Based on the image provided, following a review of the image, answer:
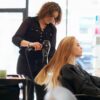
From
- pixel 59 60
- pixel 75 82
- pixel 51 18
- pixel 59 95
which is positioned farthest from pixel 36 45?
pixel 59 95

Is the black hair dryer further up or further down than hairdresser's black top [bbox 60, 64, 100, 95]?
further up

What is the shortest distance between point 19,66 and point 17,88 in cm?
57

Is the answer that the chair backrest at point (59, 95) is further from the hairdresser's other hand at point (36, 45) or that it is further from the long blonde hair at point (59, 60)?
the hairdresser's other hand at point (36, 45)

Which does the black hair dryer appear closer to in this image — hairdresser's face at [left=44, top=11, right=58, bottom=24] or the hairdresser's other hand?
the hairdresser's other hand

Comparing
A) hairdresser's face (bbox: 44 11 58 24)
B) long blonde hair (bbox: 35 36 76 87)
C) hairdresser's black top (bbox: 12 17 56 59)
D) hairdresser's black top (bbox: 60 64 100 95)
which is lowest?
hairdresser's black top (bbox: 60 64 100 95)

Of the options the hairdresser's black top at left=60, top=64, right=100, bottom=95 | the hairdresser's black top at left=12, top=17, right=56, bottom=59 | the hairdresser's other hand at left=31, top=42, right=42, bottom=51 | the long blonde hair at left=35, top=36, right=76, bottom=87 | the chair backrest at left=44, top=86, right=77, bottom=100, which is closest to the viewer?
the chair backrest at left=44, top=86, right=77, bottom=100

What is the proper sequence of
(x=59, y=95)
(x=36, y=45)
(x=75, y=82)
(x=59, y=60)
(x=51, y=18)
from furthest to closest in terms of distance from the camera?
1. (x=51, y=18)
2. (x=36, y=45)
3. (x=59, y=60)
4. (x=75, y=82)
5. (x=59, y=95)

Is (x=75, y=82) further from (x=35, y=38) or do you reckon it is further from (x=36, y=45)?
(x=35, y=38)

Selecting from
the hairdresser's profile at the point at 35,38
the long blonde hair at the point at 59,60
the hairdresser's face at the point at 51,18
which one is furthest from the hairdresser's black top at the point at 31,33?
the long blonde hair at the point at 59,60

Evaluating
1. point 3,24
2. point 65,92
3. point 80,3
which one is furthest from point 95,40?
point 65,92

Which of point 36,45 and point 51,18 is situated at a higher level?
point 51,18

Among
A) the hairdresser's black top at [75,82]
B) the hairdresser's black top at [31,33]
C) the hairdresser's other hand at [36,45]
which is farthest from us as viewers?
the hairdresser's black top at [31,33]

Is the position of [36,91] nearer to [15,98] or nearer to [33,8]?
[15,98]

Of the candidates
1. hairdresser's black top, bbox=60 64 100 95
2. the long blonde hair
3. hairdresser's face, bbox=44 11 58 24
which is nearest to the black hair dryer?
hairdresser's face, bbox=44 11 58 24
